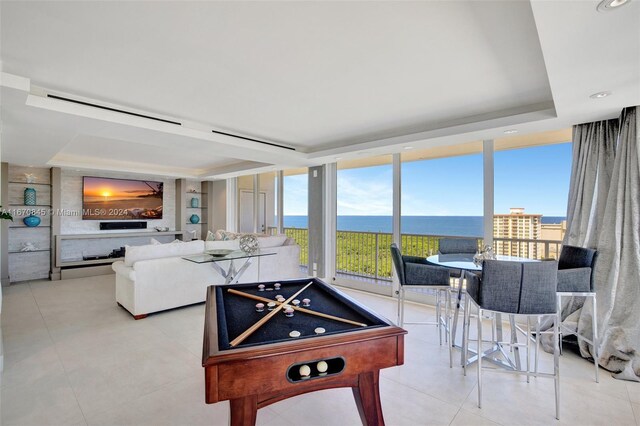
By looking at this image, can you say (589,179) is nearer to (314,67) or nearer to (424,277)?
(424,277)

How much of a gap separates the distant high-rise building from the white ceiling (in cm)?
109

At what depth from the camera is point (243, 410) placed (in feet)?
4.16

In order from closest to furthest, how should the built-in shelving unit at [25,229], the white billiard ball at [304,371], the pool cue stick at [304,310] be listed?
the white billiard ball at [304,371] < the pool cue stick at [304,310] < the built-in shelving unit at [25,229]

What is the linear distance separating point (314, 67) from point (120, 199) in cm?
665

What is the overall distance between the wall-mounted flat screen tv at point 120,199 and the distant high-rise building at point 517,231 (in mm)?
7498

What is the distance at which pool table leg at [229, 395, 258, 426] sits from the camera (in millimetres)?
1268

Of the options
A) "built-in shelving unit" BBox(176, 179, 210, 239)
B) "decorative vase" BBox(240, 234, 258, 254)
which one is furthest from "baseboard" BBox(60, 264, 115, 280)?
"decorative vase" BBox(240, 234, 258, 254)

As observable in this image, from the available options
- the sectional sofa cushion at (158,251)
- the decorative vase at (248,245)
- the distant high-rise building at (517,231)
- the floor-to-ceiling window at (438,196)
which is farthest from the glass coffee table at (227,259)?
the distant high-rise building at (517,231)

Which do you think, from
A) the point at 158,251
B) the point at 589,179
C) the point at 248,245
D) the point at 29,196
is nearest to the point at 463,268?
the point at 589,179

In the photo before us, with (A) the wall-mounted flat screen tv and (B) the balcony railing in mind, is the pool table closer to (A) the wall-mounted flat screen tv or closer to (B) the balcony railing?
(B) the balcony railing

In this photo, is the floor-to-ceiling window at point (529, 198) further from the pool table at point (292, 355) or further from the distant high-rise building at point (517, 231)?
the pool table at point (292, 355)

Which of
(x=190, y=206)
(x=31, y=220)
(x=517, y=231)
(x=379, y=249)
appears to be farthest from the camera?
(x=190, y=206)

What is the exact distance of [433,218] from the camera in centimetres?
462

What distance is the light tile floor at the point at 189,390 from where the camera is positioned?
1914 millimetres
